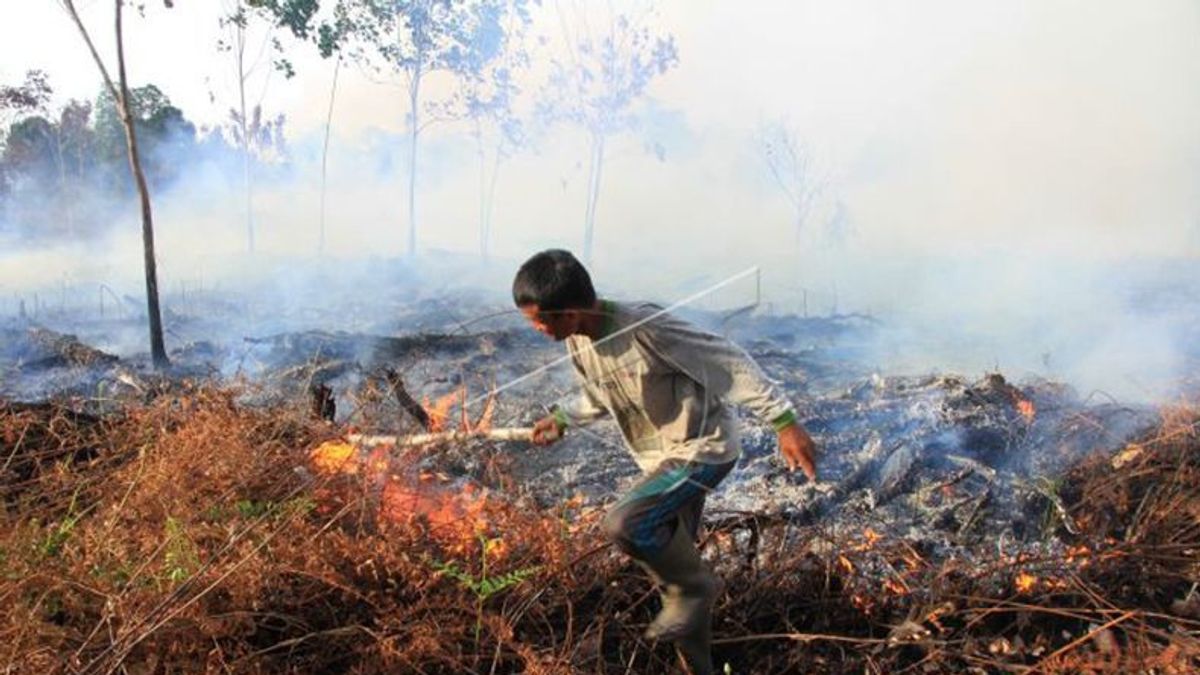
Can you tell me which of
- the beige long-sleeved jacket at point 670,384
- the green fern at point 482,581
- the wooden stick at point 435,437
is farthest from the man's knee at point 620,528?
the wooden stick at point 435,437

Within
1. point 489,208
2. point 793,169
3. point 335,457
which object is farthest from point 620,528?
point 489,208

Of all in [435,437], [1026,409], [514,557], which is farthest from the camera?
[1026,409]

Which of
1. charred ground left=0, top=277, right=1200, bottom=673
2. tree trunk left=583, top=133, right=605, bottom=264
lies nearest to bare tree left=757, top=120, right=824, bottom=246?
tree trunk left=583, top=133, right=605, bottom=264

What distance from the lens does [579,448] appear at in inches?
254

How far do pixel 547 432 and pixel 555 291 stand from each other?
2.26 feet

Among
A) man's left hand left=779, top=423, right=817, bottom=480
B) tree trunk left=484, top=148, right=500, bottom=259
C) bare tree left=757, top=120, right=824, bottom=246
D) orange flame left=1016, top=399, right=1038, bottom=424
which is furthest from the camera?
tree trunk left=484, top=148, right=500, bottom=259

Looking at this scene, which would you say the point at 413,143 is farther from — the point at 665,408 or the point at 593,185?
the point at 665,408

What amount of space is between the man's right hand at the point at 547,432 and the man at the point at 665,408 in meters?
0.24

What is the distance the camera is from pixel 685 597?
3.17 meters

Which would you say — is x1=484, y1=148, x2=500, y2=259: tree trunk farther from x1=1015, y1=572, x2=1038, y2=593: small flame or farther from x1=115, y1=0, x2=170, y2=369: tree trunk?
x1=1015, y1=572, x2=1038, y2=593: small flame

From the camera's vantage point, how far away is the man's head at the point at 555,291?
2951 millimetres

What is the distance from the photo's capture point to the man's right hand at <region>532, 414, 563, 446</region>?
3359mm

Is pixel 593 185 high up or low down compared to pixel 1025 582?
up

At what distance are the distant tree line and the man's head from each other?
22.0 metres
